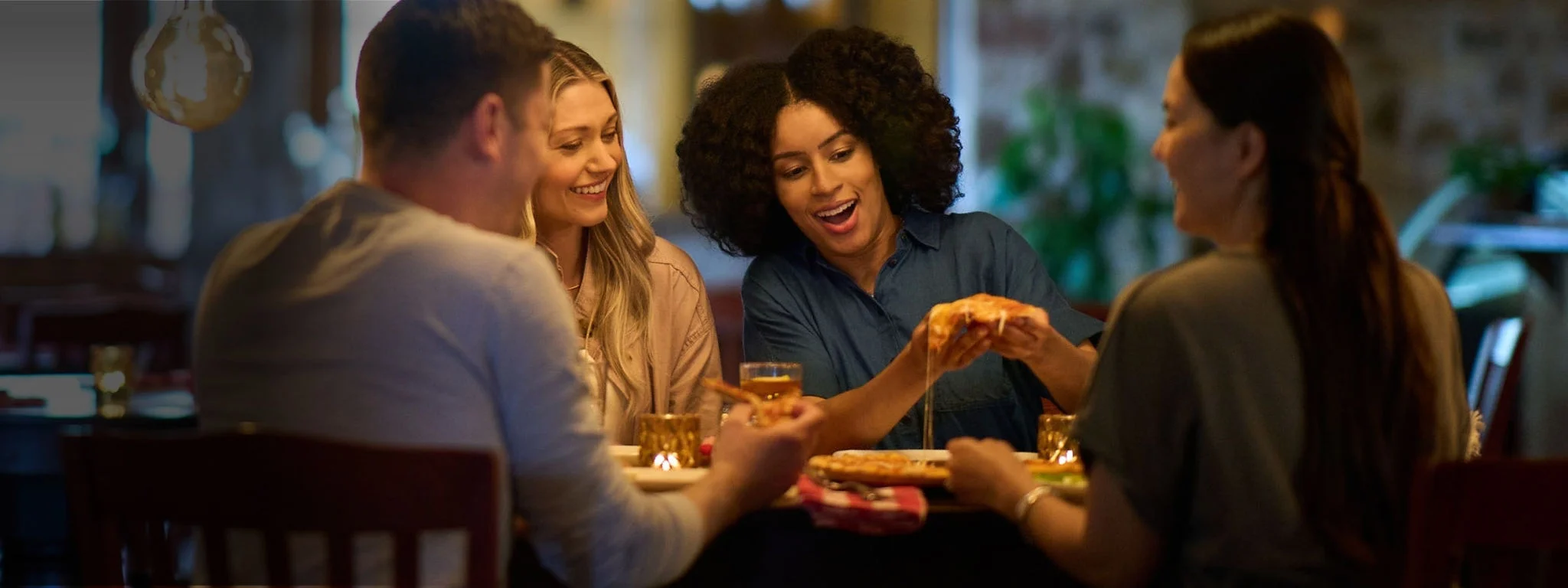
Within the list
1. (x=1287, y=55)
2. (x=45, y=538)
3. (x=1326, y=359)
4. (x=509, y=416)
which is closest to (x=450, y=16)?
(x=509, y=416)

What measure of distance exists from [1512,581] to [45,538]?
2.88 metres

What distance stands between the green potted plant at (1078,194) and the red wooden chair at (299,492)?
538 cm

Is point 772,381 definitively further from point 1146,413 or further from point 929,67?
point 929,67

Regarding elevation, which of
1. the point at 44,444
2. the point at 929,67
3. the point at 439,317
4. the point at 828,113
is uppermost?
the point at 929,67

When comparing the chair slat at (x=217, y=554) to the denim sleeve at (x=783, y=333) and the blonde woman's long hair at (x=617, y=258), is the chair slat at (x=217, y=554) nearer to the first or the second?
the blonde woman's long hair at (x=617, y=258)

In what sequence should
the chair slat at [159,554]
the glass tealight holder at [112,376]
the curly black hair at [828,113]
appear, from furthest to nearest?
the glass tealight holder at [112,376], the curly black hair at [828,113], the chair slat at [159,554]

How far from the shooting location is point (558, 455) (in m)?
1.53

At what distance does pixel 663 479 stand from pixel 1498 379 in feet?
6.56

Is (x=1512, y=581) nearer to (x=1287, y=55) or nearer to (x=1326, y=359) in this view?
(x=1326, y=359)

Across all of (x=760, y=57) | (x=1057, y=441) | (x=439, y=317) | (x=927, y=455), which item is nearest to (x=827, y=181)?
(x=927, y=455)

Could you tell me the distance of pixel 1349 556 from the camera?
4.98ft

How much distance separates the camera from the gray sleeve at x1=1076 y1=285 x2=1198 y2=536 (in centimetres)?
155

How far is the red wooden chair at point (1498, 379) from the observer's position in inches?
121

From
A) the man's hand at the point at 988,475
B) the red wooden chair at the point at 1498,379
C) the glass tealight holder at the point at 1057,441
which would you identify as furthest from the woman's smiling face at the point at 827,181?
the red wooden chair at the point at 1498,379
